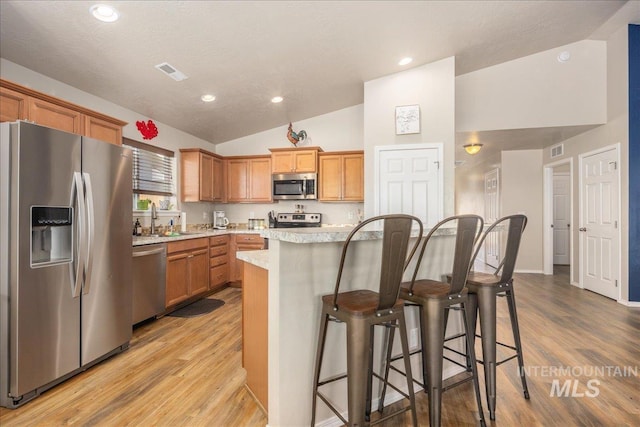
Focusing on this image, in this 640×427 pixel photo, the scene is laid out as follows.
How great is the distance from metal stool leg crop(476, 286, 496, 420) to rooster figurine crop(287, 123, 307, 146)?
408cm

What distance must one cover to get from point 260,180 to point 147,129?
1921 mm

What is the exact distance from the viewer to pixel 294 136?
5246mm

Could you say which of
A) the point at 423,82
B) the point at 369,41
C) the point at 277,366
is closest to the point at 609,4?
the point at 423,82

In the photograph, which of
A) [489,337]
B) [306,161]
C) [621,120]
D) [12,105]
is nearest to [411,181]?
[306,161]

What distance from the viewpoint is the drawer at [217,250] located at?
14.6 ft

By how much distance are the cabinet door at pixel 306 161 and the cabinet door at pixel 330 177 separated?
0.45 ft

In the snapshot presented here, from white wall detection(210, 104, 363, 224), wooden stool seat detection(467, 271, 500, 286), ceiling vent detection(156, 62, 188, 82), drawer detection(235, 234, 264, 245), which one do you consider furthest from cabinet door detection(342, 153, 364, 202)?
wooden stool seat detection(467, 271, 500, 286)

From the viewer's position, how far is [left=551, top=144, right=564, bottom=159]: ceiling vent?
536cm

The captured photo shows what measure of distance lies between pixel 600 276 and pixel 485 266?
115 inches

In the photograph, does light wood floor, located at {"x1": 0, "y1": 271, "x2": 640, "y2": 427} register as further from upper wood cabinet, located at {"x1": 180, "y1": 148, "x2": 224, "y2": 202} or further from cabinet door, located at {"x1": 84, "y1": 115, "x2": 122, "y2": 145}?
upper wood cabinet, located at {"x1": 180, "y1": 148, "x2": 224, "y2": 202}

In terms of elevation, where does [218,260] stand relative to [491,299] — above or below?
below

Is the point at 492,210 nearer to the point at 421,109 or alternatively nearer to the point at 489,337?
the point at 421,109

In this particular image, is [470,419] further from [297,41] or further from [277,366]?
[297,41]

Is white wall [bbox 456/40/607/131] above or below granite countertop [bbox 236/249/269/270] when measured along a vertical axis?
above
